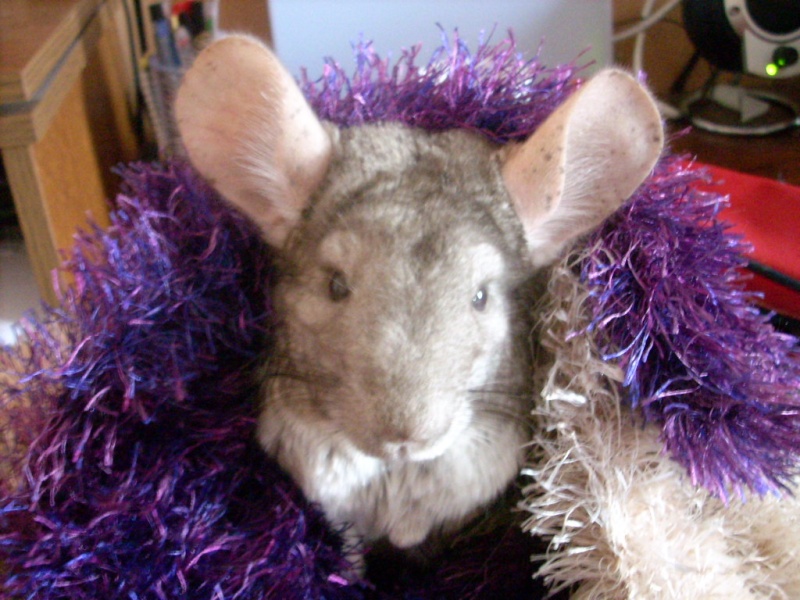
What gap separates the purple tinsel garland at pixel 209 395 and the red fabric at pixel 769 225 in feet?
0.62

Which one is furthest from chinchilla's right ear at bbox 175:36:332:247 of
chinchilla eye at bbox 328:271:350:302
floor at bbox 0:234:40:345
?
floor at bbox 0:234:40:345

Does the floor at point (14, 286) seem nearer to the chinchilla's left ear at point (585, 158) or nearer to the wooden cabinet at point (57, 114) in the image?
the wooden cabinet at point (57, 114)

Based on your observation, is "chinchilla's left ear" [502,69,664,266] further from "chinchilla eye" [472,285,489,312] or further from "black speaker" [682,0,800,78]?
"black speaker" [682,0,800,78]

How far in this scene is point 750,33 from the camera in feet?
5.33

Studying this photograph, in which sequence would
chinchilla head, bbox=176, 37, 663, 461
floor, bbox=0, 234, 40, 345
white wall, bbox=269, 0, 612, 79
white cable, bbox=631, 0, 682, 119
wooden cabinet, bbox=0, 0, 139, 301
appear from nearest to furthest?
1. chinchilla head, bbox=176, 37, 663, 461
2. wooden cabinet, bbox=0, 0, 139, 301
3. floor, bbox=0, 234, 40, 345
4. white wall, bbox=269, 0, 612, 79
5. white cable, bbox=631, 0, 682, 119

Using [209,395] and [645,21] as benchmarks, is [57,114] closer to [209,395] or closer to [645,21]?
[209,395]

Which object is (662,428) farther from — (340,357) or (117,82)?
(117,82)

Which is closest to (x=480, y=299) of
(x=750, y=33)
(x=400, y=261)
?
(x=400, y=261)

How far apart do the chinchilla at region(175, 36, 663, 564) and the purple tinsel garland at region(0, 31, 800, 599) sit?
0.13 ft

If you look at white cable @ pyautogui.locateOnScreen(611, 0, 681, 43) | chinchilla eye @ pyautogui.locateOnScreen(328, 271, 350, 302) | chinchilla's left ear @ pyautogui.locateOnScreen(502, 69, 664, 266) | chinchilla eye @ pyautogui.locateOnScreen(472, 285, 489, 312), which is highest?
chinchilla's left ear @ pyautogui.locateOnScreen(502, 69, 664, 266)

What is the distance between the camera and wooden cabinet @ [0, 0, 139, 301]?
3.58 feet

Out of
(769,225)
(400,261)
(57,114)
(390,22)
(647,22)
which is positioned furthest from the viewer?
(647,22)

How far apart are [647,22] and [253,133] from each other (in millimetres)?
1631

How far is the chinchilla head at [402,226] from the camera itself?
604 mm
